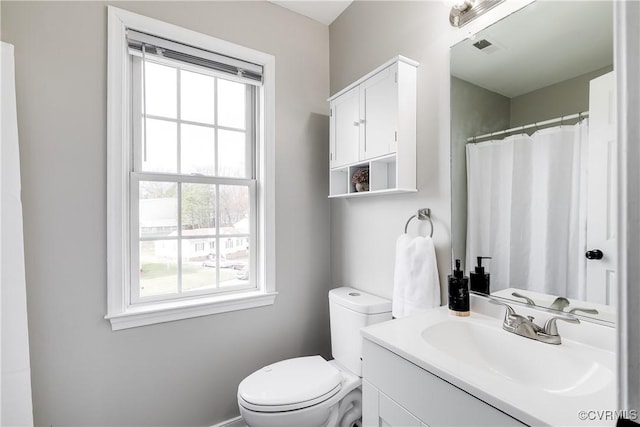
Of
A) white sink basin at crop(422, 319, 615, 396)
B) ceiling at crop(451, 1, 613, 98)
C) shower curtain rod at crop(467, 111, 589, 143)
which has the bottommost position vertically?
white sink basin at crop(422, 319, 615, 396)

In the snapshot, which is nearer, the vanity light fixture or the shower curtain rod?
the shower curtain rod

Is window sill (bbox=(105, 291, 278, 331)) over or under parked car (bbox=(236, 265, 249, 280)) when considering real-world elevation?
under

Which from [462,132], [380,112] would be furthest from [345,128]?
[462,132]

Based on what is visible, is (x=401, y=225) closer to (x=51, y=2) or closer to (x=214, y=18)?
(x=214, y=18)

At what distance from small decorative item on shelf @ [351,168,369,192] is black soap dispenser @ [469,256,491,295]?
65 cm

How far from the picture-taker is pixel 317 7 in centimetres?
187

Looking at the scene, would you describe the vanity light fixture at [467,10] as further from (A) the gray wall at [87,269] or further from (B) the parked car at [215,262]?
(B) the parked car at [215,262]

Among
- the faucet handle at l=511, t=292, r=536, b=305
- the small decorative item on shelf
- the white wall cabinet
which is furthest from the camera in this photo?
the small decorative item on shelf

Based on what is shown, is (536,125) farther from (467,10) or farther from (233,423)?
(233,423)

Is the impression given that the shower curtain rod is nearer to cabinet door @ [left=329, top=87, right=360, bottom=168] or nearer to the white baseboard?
cabinet door @ [left=329, top=87, right=360, bottom=168]

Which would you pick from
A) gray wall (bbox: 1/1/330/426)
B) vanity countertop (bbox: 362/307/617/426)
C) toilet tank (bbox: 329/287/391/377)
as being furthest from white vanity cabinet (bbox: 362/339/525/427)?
gray wall (bbox: 1/1/330/426)

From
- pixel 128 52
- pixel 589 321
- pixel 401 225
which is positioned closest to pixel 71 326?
pixel 128 52

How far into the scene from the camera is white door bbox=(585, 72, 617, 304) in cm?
84

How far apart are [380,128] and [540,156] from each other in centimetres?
66
